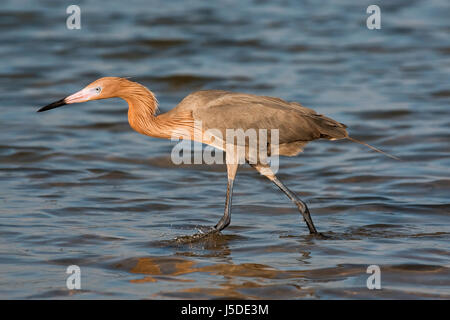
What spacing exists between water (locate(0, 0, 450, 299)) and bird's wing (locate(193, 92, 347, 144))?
0.99m

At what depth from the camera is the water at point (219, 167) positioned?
663 cm

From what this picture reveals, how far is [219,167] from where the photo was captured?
413 inches

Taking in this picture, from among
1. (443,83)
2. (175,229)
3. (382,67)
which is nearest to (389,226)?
(175,229)

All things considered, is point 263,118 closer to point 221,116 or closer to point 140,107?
point 221,116

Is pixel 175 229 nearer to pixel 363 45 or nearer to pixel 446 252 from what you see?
pixel 446 252

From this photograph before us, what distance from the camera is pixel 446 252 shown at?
7.04 metres

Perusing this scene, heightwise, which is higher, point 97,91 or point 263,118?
point 97,91

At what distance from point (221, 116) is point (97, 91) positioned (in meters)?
1.24

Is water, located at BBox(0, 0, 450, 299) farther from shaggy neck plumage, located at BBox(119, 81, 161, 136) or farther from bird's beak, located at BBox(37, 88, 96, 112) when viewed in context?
bird's beak, located at BBox(37, 88, 96, 112)

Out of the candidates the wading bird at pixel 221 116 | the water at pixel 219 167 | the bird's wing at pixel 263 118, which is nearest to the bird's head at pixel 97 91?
the wading bird at pixel 221 116

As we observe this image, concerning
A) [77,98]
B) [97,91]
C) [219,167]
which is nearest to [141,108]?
[97,91]

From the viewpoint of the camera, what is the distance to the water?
21.7ft

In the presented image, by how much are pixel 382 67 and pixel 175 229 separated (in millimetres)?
8749

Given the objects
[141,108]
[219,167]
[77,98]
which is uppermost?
[77,98]
